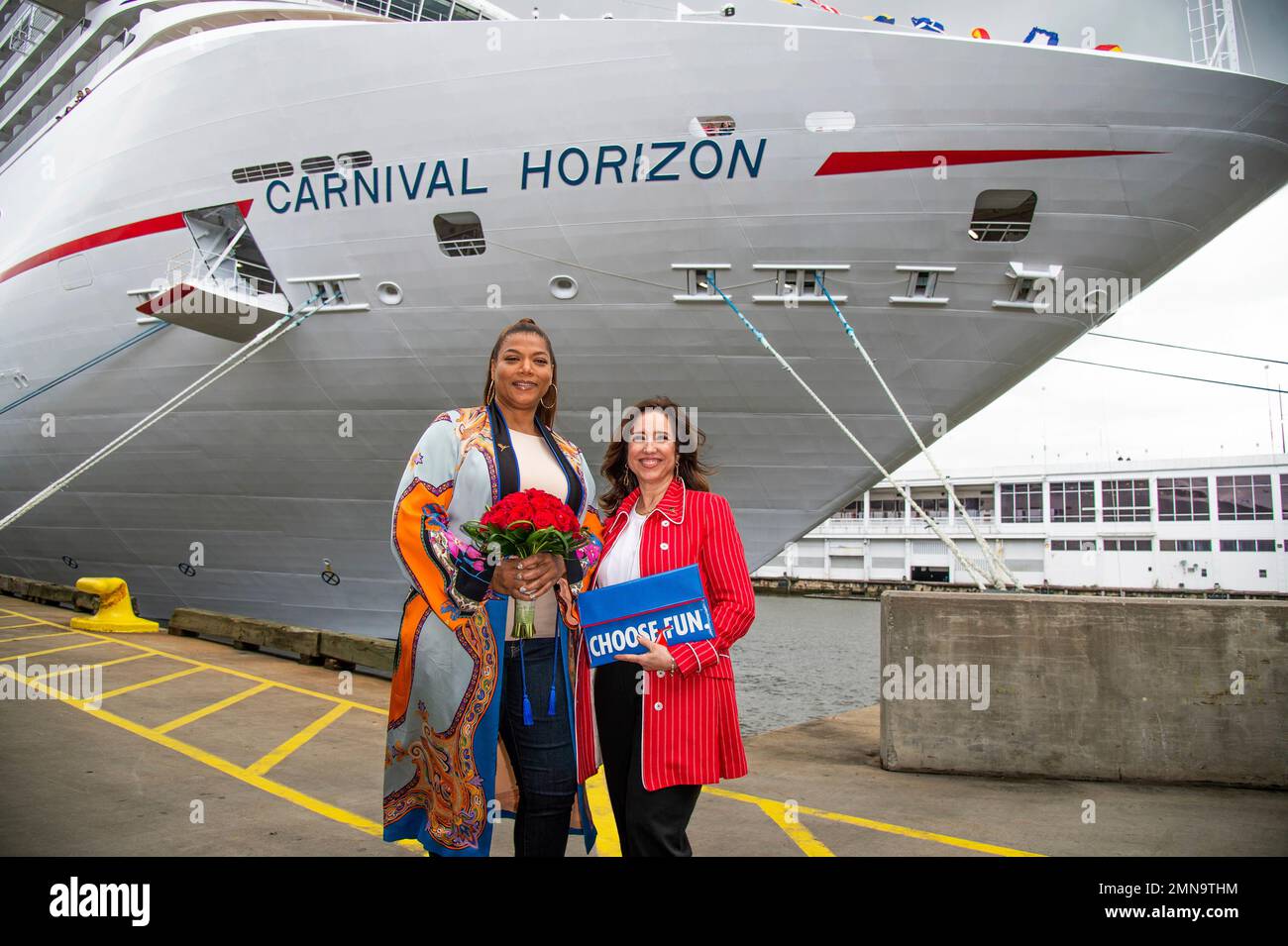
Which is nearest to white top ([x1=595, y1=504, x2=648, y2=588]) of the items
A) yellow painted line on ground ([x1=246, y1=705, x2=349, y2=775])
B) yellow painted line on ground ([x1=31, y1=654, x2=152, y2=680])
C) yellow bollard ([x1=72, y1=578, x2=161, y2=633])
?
yellow painted line on ground ([x1=246, y1=705, x2=349, y2=775])

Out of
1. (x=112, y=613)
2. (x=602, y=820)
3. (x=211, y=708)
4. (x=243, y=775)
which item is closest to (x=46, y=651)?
(x=112, y=613)

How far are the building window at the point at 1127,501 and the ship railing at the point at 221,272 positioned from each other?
4552cm

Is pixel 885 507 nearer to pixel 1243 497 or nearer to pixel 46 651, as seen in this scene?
pixel 1243 497

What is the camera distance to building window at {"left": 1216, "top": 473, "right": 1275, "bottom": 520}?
130ft

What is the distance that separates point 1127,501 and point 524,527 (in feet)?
161

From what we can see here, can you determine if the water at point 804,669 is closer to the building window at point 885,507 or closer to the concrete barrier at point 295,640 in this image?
the concrete barrier at point 295,640

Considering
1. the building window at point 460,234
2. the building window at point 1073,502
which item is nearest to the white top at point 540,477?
the building window at point 460,234

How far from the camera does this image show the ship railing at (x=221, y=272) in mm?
8812

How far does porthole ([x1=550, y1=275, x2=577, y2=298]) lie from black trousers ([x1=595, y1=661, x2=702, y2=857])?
233 inches

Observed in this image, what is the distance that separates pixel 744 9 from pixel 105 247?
25.8 ft

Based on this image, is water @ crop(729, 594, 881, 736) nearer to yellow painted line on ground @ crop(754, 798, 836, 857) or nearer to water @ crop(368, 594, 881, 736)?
water @ crop(368, 594, 881, 736)

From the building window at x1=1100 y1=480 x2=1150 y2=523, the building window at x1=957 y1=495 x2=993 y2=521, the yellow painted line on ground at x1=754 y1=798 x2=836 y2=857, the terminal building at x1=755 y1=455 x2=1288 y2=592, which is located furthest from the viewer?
the building window at x1=957 y1=495 x2=993 y2=521
